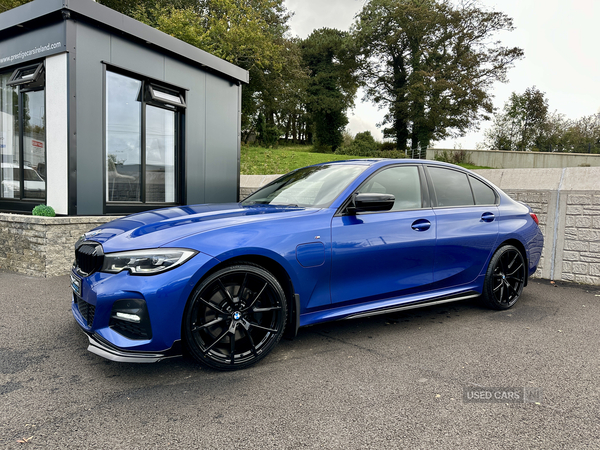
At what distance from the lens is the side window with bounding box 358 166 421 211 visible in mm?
3775

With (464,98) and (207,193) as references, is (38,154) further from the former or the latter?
(464,98)

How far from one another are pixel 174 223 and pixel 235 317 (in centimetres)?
81

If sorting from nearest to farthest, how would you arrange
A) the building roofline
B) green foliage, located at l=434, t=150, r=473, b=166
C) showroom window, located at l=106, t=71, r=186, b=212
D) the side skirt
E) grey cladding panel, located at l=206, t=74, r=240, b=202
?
the side skirt
the building roofline
showroom window, located at l=106, t=71, r=186, b=212
grey cladding panel, located at l=206, t=74, r=240, b=202
green foliage, located at l=434, t=150, r=473, b=166

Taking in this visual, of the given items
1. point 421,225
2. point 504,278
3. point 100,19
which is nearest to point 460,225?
point 421,225

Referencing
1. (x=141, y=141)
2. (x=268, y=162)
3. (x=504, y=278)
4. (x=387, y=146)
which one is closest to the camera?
(x=504, y=278)

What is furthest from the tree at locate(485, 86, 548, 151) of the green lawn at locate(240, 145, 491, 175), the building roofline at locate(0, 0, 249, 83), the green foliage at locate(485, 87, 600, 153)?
the building roofline at locate(0, 0, 249, 83)

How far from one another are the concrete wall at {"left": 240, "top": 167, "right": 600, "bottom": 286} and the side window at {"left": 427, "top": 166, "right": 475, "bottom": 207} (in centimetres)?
144

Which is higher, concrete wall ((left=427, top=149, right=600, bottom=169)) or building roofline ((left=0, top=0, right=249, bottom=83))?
building roofline ((left=0, top=0, right=249, bottom=83))

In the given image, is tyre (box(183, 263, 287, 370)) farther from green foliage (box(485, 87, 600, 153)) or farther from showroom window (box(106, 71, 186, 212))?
green foliage (box(485, 87, 600, 153))

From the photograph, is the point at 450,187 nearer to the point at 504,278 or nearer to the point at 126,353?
the point at 504,278

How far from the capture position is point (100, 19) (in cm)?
661

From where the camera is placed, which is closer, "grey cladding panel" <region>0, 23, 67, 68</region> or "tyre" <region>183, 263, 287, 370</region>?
"tyre" <region>183, 263, 287, 370</region>

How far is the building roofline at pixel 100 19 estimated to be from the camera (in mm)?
6287

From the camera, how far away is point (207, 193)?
30.3 ft
